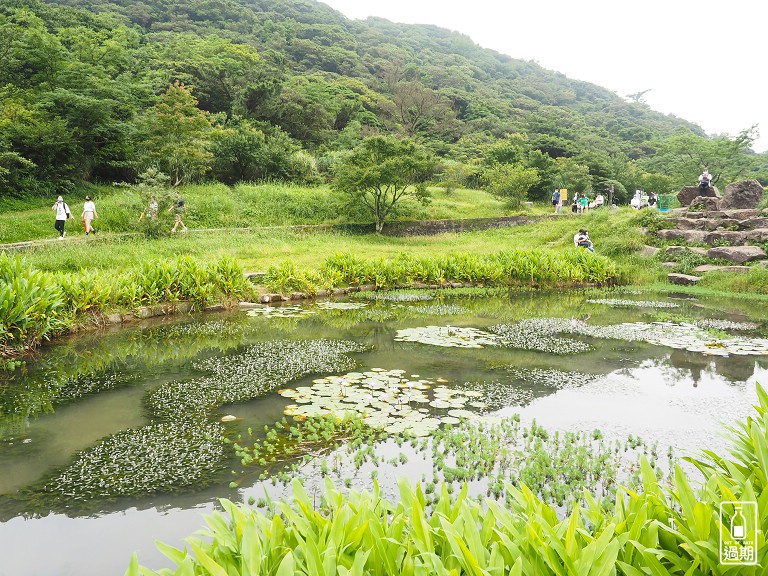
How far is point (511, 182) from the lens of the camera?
3031cm

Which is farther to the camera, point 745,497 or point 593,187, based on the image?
point 593,187

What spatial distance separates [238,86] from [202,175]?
10.7m

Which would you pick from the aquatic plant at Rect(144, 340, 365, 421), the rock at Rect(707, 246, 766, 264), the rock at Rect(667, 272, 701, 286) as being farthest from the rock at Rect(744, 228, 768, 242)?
the aquatic plant at Rect(144, 340, 365, 421)

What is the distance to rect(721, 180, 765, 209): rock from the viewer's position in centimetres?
1883

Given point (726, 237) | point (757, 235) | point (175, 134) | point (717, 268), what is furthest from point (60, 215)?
point (757, 235)

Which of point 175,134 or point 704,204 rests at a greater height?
point 175,134

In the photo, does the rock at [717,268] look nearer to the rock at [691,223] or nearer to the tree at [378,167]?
the rock at [691,223]

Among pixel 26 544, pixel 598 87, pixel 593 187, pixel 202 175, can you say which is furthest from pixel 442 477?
pixel 598 87

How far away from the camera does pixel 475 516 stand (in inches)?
92.7

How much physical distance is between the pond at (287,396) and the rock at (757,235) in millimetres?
6400

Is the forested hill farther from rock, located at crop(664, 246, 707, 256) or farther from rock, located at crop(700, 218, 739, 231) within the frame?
rock, located at crop(700, 218, 739, 231)

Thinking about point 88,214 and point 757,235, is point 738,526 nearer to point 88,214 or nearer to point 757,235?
point 757,235

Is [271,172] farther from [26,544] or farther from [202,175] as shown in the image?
[26,544]

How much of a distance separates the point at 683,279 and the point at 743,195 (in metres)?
6.99
